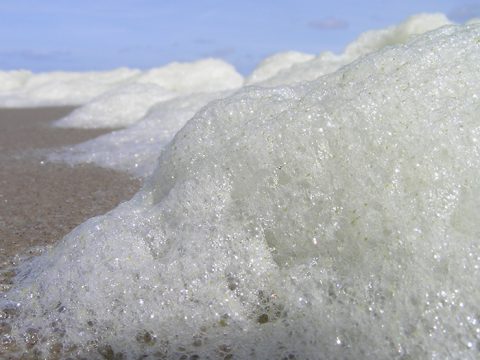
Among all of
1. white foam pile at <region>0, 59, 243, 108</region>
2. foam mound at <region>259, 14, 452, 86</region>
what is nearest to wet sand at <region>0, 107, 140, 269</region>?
white foam pile at <region>0, 59, 243, 108</region>

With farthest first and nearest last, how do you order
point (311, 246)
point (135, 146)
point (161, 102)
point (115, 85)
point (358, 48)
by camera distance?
point (115, 85) < point (358, 48) < point (161, 102) < point (135, 146) < point (311, 246)

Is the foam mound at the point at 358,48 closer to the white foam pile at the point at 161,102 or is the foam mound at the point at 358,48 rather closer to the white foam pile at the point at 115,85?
the white foam pile at the point at 161,102

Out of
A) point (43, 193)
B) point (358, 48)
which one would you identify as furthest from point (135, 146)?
point (358, 48)

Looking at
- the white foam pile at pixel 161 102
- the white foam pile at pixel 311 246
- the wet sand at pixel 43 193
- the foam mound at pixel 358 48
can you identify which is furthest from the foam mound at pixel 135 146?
the white foam pile at pixel 311 246

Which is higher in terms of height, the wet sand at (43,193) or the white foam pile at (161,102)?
the white foam pile at (161,102)

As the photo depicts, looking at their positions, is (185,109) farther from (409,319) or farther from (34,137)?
(409,319)

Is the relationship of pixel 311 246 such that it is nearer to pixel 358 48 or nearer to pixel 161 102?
pixel 161 102

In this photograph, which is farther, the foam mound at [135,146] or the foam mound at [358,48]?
the foam mound at [358,48]
